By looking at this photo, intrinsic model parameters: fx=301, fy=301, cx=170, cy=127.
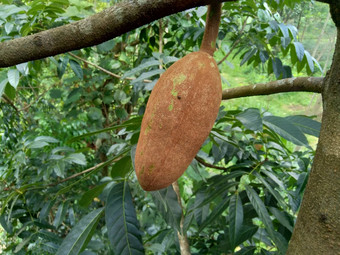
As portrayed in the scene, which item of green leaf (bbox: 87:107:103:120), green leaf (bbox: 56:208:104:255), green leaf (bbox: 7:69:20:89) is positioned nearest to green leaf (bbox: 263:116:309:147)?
green leaf (bbox: 56:208:104:255)

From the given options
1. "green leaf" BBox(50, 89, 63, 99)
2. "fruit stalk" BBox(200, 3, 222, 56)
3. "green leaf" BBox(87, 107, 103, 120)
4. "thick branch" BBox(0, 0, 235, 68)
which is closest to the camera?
"thick branch" BBox(0, 0, 235, 68)

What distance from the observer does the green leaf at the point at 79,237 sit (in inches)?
20.2

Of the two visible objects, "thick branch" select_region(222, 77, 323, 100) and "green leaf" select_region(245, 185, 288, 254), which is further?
"green leaf" select_region(245, 185, 288, 254)

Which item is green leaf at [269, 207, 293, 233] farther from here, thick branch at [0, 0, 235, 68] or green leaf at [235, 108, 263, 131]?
thick branch at [0, 0, 235, 68]

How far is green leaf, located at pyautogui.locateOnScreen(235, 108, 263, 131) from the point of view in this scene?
482mm

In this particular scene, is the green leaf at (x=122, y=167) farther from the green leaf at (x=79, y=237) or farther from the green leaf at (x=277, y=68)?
the green leaf at (x=277, y=68)

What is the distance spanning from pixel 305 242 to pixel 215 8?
0.97 feet

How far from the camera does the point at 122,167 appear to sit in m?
0.58

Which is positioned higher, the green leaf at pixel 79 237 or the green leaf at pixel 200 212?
the green leaf at pixel 79 237

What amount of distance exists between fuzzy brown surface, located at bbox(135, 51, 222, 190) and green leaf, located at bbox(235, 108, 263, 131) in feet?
0.43

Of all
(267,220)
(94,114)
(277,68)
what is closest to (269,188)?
(267,220)

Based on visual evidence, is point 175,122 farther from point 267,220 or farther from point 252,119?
point 267,220

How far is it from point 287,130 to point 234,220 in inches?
7.6

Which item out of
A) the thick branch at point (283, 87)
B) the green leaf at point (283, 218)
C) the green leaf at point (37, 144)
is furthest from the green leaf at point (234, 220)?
the green leaf at point (37, 144)
